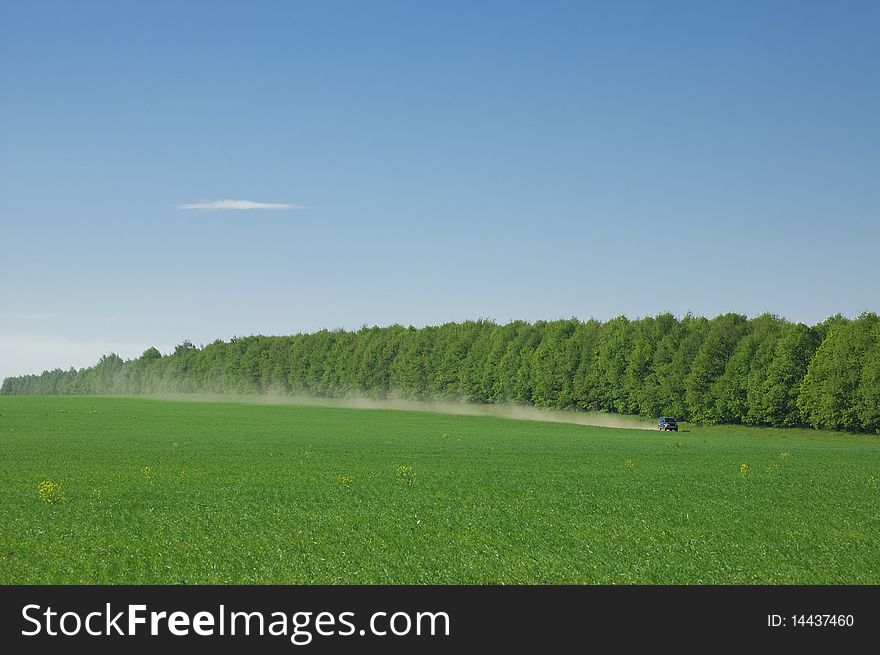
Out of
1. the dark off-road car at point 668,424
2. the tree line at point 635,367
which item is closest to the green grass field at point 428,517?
the tree line at point 635,367

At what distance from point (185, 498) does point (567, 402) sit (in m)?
94.2

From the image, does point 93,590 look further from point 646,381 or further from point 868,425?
point 646,381

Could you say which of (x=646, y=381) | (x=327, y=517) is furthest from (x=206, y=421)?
(x=327, y=517)

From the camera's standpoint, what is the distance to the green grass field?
19.7m

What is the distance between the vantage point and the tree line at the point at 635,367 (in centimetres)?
8725

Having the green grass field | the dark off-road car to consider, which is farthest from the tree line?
the green grass field

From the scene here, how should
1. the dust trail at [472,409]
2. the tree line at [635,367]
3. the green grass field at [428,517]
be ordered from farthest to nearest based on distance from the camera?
the dust trail at [472,409], the tree line at [635,367], the green grass field at [428,517]

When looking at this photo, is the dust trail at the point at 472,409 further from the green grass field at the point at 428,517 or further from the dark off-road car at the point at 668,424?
the green grass field at the point at 428,517

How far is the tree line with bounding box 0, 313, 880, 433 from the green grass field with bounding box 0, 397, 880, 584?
38.1 m

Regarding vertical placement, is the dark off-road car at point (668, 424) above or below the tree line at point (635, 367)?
below

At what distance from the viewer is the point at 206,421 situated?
293 feet

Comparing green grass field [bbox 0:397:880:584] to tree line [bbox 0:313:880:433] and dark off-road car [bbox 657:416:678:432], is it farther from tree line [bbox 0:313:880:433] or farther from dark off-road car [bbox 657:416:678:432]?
dark off-road car [bbox 657:416:678:432]

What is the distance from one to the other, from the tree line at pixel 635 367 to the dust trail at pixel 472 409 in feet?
3.92

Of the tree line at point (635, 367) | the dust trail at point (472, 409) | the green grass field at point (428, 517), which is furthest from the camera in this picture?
the dust trail at point (472, 409)
